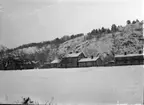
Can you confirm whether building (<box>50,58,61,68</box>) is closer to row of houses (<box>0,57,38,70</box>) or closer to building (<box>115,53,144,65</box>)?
row of houses (<box>0,57,38,70</box>)

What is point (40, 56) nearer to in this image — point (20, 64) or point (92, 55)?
point (20, 64)

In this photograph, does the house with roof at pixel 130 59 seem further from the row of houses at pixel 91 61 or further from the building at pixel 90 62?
the building at pixel 90 62

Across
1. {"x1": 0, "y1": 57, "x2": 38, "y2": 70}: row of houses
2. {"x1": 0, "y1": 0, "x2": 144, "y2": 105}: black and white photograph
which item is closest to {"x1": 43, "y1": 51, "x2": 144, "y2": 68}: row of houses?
{"x1": 0, "y1": 0, "x2": 144, "y2": 105}: black and white photograph

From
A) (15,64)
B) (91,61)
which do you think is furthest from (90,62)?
(15,64)

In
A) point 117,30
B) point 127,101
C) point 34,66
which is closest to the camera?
point 127,101

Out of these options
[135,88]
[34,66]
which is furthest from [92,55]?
[34,66]

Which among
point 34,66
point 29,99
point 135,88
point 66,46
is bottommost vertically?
point 29,99

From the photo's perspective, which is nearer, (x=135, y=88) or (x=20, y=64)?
(x=135, y=88)

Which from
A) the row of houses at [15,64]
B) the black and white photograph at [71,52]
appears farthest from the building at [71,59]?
the row of houses at [15,64]
